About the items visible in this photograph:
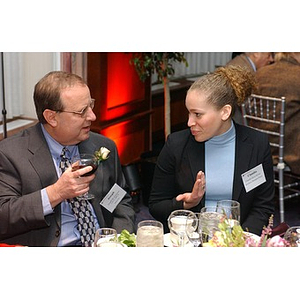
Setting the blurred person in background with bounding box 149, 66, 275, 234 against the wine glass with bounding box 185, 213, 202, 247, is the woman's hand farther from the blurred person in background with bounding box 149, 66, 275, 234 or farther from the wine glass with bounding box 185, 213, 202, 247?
the wine glass with bounding box 185, 213, 202, 247

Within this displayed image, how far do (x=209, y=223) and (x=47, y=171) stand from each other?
0.80 metres

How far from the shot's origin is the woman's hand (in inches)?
97.0

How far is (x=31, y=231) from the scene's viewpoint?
2.47m

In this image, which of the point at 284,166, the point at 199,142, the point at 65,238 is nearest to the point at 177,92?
the point at 284,166

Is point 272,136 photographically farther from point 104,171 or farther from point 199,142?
point 104,171

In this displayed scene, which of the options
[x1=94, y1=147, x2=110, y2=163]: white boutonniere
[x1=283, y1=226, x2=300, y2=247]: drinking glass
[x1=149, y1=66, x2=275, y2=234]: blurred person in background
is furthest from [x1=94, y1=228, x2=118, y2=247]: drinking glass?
[x1=149, y1=66, x2=275, y2=234]: blurred person in background

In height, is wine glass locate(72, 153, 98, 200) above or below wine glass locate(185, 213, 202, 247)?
above

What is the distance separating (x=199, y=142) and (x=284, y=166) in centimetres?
190

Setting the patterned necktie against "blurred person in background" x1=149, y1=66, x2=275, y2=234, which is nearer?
the patterned necktie

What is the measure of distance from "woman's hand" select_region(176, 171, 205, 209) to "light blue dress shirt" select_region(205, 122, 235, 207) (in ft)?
0.53

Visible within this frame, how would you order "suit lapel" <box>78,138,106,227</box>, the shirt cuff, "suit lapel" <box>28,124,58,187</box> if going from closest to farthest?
the shirt cuff → "suit lapel" <box>28,124,58,187</box> → "suit lapel" <box>78,138,106,227</box>

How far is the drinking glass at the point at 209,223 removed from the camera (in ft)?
6.53

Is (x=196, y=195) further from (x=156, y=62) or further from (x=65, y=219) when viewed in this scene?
(x=156, y=62)

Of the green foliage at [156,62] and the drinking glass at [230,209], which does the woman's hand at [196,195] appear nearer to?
the drinking glass at [230,209]
